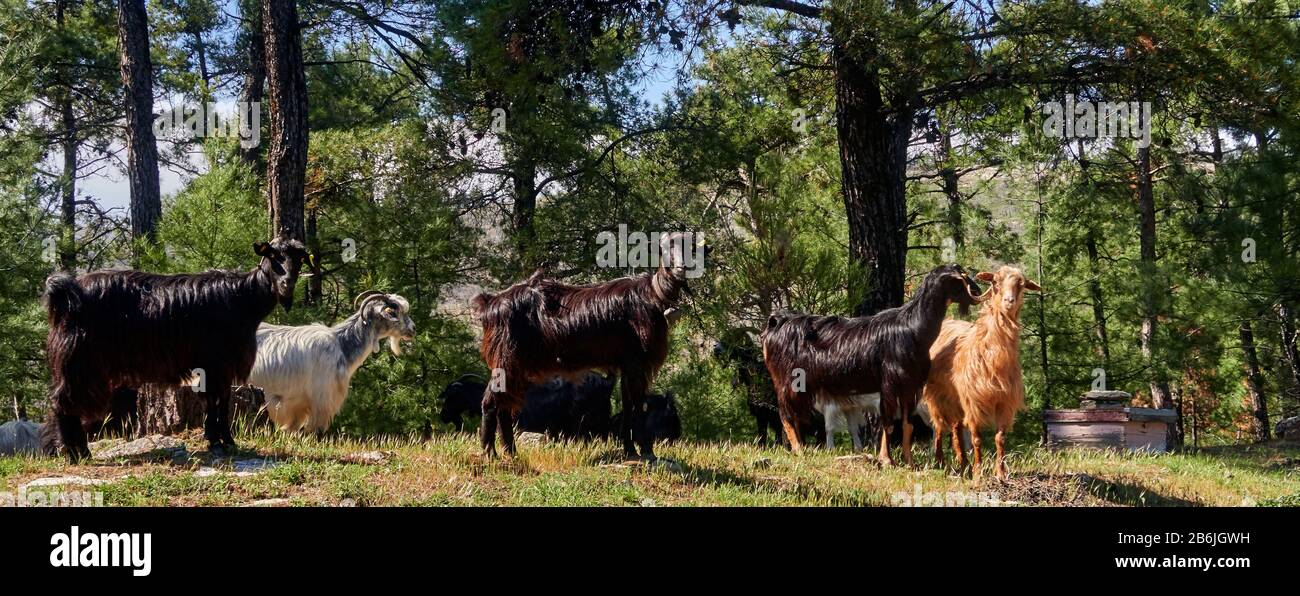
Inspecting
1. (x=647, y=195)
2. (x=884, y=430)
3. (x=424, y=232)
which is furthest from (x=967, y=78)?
(x=424, y=232)

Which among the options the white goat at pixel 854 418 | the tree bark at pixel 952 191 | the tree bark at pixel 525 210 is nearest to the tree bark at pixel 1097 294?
the tree bark at pixel 952 191

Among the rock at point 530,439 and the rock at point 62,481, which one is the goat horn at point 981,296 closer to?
the rock at point 530,439

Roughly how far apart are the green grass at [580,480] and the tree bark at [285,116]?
3.17 m

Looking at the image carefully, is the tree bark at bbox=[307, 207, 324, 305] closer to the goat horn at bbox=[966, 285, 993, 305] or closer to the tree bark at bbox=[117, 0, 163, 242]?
the tree bark at bbox=[117, 0, 163, 242]

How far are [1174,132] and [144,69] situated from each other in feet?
67.8

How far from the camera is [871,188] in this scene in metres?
13.6

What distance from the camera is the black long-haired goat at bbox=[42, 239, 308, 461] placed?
8.16 meters

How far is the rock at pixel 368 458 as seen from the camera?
855cm

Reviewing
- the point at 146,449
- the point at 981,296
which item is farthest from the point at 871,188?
the point at 146,449

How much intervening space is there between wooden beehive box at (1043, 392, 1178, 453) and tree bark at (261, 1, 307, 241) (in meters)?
9.97

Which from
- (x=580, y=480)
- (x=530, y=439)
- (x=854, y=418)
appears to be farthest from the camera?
(x=854, y=418)

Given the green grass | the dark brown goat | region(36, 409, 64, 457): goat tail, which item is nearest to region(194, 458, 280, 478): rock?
the green grass

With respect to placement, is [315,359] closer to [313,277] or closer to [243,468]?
[243,468]

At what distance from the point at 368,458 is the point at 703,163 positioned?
11.8m
